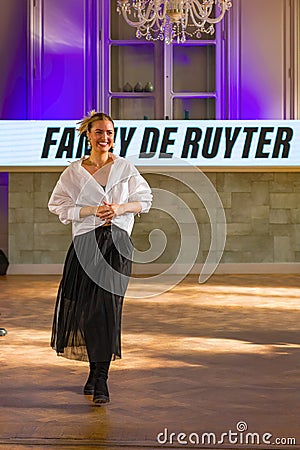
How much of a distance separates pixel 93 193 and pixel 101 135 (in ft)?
0.84

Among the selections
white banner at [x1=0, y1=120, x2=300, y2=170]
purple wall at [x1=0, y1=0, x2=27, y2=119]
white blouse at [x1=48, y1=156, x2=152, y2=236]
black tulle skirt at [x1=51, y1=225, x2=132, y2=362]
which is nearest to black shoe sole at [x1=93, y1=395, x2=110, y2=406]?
black tulle skirt at [x1=51, y1=225, x2=132, y2=362]

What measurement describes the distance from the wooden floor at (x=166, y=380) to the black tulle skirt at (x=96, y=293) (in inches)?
9.2

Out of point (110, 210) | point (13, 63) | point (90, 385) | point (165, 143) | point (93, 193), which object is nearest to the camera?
point (110, 210)

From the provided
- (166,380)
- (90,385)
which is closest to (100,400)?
(90,385)

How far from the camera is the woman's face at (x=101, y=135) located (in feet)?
12.8

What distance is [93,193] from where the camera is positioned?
392 cm

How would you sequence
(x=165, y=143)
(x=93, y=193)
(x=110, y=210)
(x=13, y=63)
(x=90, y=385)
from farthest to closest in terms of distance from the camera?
(x=13, y=63) → (x=165, y=143) → (x=90, y=385) → (x=93, y=193) → (x=110, y=210)

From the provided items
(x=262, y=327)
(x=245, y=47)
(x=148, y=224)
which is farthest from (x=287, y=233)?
(x=262, y=327)

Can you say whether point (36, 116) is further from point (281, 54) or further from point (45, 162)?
point (281, 54)

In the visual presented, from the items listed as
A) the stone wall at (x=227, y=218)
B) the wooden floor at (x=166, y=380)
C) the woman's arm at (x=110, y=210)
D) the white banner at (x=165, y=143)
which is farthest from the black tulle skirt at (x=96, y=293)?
the stone wall at (x=227, y=218)

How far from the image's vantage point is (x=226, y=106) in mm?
10516

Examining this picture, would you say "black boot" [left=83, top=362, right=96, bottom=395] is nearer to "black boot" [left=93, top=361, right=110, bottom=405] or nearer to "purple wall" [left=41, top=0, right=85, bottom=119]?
"black boot" [left=93, top=361, right=110, bottom=405]

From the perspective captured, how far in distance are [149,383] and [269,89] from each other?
22.1 feet

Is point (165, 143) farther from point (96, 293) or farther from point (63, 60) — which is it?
point (96, 293)
